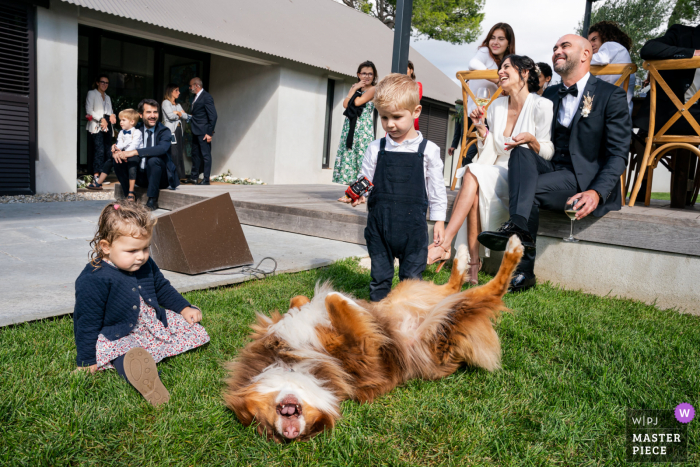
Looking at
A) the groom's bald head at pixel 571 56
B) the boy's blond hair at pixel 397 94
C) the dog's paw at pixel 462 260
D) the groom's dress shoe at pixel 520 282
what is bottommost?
the groom's dress shoe at pixel 520 282

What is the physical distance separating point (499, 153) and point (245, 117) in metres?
9.41

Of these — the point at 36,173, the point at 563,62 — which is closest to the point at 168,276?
the point at 563,62

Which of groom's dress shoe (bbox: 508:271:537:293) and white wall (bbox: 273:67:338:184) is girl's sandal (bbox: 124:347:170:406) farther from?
→ white wall (bbox: 273:67:338:184)

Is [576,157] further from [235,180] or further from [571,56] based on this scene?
[235,180]

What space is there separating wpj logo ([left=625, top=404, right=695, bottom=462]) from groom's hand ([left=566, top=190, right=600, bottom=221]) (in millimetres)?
1916

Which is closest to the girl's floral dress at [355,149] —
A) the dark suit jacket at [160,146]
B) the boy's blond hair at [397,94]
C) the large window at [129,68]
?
the dark suit jacket at [160,146]

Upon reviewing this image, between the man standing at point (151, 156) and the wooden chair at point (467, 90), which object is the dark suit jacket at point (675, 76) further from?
the man standing at point (151, 156)

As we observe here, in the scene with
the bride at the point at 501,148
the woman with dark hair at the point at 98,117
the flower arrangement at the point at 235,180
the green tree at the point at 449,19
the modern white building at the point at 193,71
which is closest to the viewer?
the bride at the point at 501,148

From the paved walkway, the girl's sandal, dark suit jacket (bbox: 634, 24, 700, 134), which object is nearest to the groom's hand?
dark suit jacket (bbox: 634, 24, 700, 134)

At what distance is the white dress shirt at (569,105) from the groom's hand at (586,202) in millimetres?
712

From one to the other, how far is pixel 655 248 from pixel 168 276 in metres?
3.92

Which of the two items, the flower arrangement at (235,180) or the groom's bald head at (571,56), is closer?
the groom's bald head at (571,56)

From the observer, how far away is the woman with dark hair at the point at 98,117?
9734 mm

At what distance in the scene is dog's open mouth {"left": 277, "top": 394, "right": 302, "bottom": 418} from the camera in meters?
1.89
